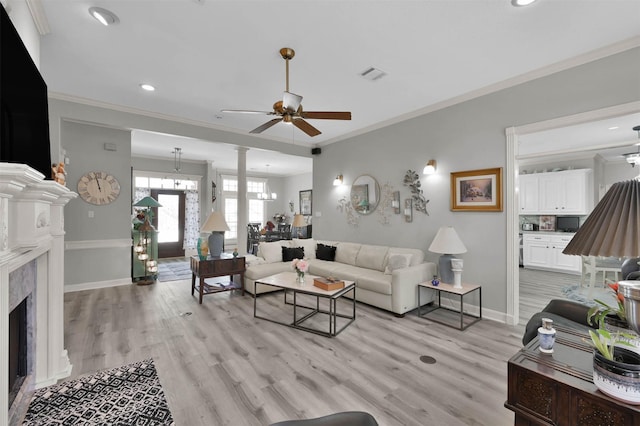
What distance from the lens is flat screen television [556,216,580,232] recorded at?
674cm

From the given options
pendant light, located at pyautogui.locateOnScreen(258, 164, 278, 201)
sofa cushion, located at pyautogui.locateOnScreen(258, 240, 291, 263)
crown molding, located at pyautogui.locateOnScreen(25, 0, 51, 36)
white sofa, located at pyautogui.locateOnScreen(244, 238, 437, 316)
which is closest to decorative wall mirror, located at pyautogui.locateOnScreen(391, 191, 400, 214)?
white sofa, located at pyautogui.locateOnScreen(244, 238, 437, 316)

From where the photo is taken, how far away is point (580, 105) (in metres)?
3.02

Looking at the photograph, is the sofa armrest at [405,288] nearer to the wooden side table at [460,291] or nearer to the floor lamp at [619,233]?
the wooden side table at [460,291]

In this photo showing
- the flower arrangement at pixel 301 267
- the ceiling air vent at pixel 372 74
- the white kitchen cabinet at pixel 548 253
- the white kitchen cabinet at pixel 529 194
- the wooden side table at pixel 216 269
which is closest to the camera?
the ceiling air vent at pixel 372 74

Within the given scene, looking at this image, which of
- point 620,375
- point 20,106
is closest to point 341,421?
point 620,375

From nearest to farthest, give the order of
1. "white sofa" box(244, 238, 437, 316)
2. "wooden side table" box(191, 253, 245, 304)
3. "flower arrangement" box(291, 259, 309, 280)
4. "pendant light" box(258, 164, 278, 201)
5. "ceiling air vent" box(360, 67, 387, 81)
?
"ceiling air vent" box(360, 67, 387, 81) → "flower arrangement" box(291, 259, 309, 280) → "white sofa" box(244, 238, 437, 316) → "wooden side table" box(191, 253, 245, 304) → "pendant light" box(258, 164, 278, 201)

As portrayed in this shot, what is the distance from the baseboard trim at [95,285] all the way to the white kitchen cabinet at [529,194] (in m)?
9.04

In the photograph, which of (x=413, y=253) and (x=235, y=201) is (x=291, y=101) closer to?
(x=413, y=253)

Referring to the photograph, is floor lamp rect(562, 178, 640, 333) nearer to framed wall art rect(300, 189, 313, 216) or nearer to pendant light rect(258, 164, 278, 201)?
framed wall art rect(300, 189, 313, 216)

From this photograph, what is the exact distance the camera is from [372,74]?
11.0 feet

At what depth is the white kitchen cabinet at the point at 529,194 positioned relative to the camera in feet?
23.9

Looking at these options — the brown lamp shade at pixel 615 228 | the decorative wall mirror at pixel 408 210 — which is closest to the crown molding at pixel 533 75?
the decorative wall mirror at pixel 408 210

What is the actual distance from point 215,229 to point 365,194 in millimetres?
2766

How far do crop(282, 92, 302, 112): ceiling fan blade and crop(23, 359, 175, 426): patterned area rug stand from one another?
2.60 meters
